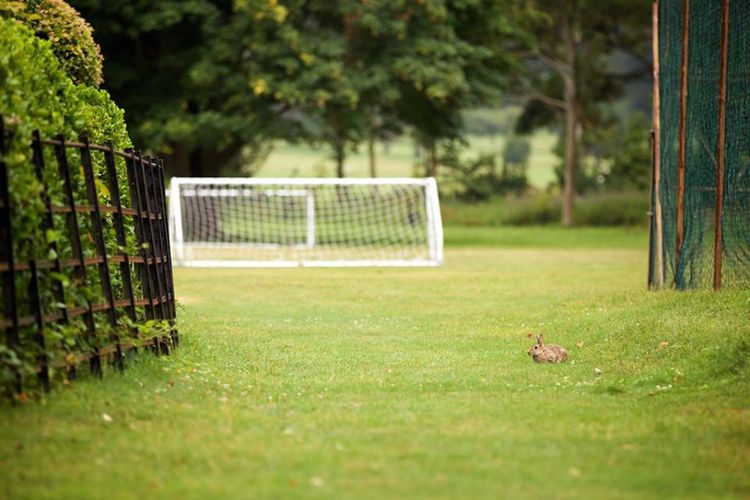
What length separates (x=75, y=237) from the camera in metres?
8.14

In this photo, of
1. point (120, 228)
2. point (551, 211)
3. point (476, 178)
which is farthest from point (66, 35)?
point (476, 178)

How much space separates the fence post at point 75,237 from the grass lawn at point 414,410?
9.1 inches

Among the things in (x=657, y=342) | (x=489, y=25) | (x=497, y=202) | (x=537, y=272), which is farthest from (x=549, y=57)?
(x=657, y=342)

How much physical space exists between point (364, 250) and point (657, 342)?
17.5m

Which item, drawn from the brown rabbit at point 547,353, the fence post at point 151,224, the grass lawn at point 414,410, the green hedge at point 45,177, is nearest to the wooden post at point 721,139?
the grass lawn at point 414,410

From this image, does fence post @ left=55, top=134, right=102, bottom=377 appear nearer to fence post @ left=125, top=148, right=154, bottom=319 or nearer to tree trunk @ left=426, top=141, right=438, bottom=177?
fence post @ left=125, top=148, right=154, bottom=319

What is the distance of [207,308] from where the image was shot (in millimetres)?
15062

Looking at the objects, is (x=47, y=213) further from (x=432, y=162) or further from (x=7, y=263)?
(x=432, y=162)

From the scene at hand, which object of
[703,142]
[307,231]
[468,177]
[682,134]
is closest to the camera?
[703,142]

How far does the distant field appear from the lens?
75.4 metres

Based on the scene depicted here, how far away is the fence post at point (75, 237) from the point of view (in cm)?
803

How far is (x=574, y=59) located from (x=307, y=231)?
13.0 m

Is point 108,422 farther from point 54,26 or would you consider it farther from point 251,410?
point 54,26

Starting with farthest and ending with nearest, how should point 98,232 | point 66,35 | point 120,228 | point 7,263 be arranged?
point 66,35 < point 120,228 < point 98,232 < point 7,263
